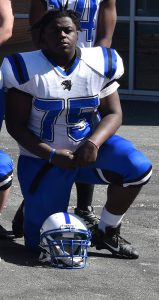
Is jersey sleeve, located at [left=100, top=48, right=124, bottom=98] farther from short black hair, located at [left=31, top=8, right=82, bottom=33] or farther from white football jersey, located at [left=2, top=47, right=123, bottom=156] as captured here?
short black hair, located at [left=31, top=8, right=82, bottom=33]

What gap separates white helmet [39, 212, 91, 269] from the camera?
5.70 meters

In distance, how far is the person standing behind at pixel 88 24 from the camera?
21.7 ft

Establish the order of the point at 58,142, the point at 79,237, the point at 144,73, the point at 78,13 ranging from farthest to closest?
the point at 144,73
the point at 78,13
the point at 58,142
the point at 79,237

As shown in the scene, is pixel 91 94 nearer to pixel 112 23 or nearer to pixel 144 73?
pixel 112 23

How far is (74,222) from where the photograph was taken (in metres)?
5.77

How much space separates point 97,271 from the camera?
224 inches

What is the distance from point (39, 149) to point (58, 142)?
21 cm

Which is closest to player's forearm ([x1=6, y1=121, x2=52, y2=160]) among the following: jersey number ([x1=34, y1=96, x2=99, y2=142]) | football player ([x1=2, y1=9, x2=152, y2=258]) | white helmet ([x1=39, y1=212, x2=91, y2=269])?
football player ([x1=2, y1=9, x2=152, y2=258])

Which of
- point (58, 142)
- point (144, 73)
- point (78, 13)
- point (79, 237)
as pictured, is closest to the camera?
point (79, 237)

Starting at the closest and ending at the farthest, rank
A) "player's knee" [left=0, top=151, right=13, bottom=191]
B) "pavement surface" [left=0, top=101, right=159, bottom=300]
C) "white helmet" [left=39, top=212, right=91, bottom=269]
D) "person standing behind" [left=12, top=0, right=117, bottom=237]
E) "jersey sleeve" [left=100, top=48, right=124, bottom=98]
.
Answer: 1. "pavement surface" [left=0, top=101, right=159, bottom=300]
2. "white helmet" [left=39, top=212, right=91, bottom=269]
3. "player's knee" [left=0, top=151, right=13, bottom=191]
4. "jersey sleeve" [left=100, top=48, right=124, bottom=98]
5. "person standing behind" [left=12, top=0, right=117, bottom=237]

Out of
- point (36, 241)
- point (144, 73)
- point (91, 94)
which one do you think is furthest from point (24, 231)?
point (144, 73)

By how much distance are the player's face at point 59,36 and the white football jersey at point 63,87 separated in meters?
0.09

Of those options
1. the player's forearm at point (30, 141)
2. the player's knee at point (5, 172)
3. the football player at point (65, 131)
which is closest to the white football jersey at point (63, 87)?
the football player at point (65, 131)

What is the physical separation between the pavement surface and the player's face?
1.27m
